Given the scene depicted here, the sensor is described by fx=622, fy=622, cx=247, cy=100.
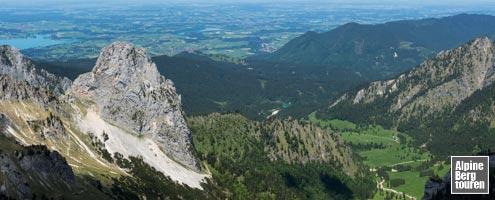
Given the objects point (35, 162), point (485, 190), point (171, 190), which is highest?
point (35, 162)

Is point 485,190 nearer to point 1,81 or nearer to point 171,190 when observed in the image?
point 171,190

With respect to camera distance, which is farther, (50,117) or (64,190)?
(50,117)

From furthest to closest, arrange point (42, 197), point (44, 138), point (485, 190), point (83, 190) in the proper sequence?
point (44, 138) < point (83, 190) < point (485, 190) < point (42, 197)

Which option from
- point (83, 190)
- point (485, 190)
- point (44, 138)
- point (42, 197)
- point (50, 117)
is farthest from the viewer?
point (50, 117)

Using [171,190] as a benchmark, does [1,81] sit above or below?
above

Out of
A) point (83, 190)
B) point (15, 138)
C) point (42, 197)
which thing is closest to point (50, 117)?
point (15, 138)

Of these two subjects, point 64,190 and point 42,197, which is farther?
point 64,190

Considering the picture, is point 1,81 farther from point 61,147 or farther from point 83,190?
point 83,190

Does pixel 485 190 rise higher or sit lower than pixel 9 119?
lower

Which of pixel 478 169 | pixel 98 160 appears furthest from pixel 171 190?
pixel 478 169
